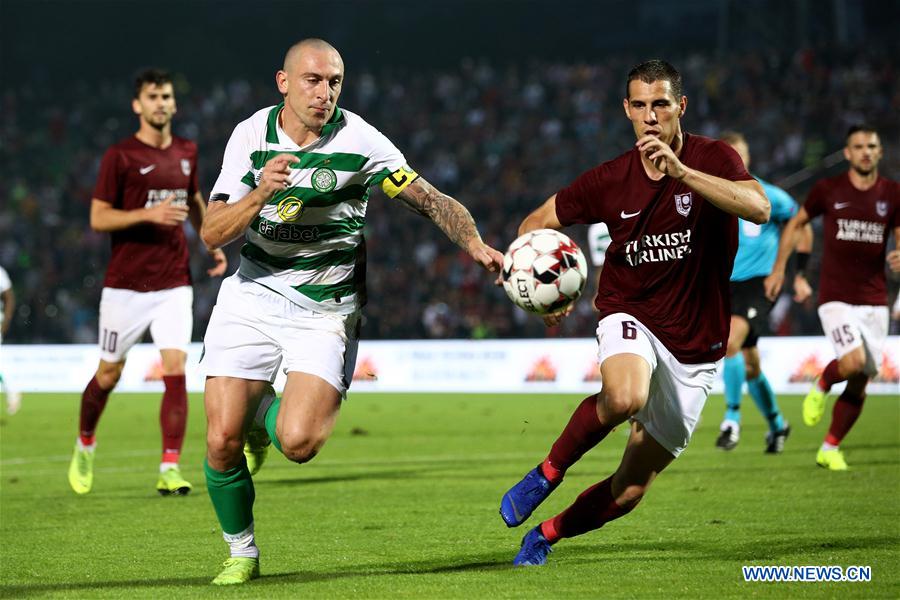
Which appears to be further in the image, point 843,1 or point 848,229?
point 843,1

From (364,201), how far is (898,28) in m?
27.3

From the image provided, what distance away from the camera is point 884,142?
78.2 feet

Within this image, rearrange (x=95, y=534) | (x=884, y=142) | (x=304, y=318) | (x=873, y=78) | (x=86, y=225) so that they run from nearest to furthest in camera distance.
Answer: (x=304, y=318) → (x=95, y=534) → (x=884, y=142) → (x=873, y=78) → (x=86, y=225)

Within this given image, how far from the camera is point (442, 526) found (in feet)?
24.8

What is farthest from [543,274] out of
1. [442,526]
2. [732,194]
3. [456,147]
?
[456,147]

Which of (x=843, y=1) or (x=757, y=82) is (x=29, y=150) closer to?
(x=757, y=82)

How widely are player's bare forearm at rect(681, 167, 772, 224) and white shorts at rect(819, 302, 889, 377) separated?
525 centimetres

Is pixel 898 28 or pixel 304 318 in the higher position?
pixel 898 28

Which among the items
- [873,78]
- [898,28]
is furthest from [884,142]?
[898,28]

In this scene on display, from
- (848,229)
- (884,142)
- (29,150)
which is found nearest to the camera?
(848,229)

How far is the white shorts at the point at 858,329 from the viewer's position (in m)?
10.7

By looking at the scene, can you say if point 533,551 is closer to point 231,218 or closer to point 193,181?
point 231,218

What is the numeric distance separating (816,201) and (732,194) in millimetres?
5550

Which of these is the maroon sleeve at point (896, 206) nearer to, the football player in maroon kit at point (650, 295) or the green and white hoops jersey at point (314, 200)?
the football player in maroon kit at point (650, 295)
